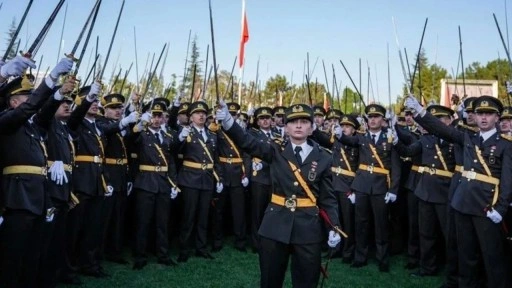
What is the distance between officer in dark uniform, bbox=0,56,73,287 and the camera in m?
4.40

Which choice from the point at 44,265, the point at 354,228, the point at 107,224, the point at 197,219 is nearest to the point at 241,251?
the point at 197,219

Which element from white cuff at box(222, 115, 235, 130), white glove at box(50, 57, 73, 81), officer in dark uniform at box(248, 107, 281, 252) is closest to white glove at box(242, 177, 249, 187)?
officer in dark uniform at box(248, 107, 281, 252)

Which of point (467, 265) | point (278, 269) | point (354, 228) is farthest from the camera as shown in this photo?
point (354, 228)

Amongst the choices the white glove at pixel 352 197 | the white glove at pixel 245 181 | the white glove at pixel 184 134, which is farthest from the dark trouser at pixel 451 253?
the white glove at pixel 184 134

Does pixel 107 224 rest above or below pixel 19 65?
below

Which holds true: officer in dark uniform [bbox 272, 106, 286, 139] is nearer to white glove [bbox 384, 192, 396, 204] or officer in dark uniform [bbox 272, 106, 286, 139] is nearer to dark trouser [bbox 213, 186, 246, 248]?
dark trouser [bbox 213, 186, 246, 248]

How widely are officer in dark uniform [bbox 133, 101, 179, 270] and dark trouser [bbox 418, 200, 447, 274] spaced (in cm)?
412

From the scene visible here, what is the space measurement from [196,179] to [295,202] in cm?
381

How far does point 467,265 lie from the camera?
617 cm

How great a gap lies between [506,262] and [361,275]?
2.45 metres

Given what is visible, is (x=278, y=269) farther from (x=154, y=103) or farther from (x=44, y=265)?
(x=154, y=103)

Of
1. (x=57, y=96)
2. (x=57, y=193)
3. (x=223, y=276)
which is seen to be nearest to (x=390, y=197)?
(x=223, y=276)

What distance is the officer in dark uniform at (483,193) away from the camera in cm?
576

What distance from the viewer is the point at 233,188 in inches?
373
